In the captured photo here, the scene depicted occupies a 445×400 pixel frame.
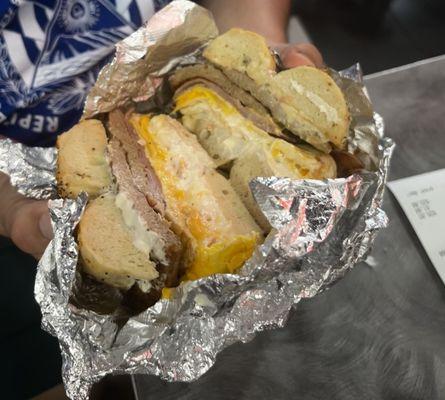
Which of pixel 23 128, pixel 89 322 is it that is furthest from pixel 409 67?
pixel 89 322

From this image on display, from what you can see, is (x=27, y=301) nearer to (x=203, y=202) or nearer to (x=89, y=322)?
(x=89, y=322)

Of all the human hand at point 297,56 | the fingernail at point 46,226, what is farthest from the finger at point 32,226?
the human hand at point 297,56

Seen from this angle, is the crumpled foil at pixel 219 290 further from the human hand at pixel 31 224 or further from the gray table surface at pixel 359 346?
the gray table surface at pixel 359 346

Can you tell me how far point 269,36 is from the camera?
4.74 feet

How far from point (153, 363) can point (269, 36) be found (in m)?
0.96

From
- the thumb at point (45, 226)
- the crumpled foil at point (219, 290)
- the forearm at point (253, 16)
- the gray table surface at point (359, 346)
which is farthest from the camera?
the forearm at point (253, 16)

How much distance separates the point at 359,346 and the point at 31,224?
2.18ft

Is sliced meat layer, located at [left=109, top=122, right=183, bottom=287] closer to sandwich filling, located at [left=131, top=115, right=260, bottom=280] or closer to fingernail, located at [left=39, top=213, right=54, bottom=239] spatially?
sandwich filling, located at [left=131, top=115, right=260, bottom=280]

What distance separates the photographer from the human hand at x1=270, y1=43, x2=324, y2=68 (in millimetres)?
1044

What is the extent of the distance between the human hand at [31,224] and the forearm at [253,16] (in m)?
0.79

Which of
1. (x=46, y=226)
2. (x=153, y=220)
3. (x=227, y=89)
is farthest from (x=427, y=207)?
(x=46, y=226)

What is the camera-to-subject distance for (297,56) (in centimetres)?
106

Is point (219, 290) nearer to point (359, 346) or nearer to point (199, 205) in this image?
point (199, 205)

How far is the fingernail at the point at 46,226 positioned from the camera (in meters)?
0.90
